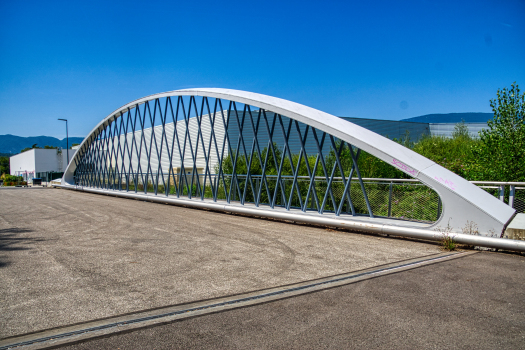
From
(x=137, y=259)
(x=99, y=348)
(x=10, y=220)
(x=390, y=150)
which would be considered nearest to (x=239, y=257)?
(x=137, y=259)

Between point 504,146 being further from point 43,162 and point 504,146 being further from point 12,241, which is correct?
point 43,162

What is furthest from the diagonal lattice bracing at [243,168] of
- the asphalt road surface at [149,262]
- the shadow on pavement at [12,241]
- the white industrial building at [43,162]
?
the white industrial building at [43,162]

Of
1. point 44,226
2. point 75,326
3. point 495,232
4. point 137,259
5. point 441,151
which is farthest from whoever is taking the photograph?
point 441,151

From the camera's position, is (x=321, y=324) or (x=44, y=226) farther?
(x=44, y=226)

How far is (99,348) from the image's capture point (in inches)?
133

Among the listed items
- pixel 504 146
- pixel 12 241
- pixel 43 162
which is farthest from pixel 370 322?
pixel 43 162

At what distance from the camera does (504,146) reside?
1454cm

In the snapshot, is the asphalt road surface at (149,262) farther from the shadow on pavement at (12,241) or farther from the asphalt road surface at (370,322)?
the asphalt road surface at (370,322)

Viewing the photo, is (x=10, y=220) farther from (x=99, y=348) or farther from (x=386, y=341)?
(x=386, y=341)

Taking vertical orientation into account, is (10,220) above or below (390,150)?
below

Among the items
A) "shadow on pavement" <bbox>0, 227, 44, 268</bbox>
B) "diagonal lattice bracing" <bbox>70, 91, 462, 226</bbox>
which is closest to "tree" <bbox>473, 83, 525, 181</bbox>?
"diagonal lattice bracing" <bbox>70, 91, 462, 226</bbox>

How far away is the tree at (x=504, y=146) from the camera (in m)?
14.3

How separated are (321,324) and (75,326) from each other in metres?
2.49

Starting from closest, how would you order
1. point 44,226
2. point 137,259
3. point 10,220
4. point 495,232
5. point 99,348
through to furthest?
point 99,348 < point 137,259 < point 495,232 < point 44,226 < point 10,220
